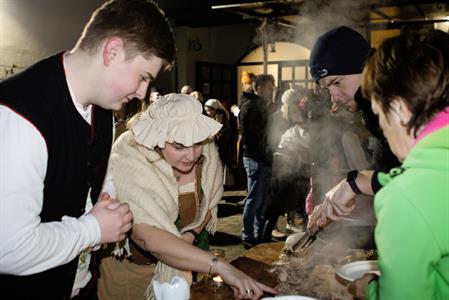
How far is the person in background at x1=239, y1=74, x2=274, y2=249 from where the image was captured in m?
5.88

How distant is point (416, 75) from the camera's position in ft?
3.85

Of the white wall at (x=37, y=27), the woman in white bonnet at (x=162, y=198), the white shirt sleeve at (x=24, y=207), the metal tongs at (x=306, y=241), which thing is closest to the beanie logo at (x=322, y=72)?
the woman in white bonnet at (x=162, y=198)

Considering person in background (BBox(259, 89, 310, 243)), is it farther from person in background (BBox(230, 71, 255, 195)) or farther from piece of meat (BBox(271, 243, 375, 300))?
piece of meat (BBox(271, 243, 375, 300))

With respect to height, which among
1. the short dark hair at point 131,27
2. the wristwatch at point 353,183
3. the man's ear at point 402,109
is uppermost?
the short dark hair at point 131,27

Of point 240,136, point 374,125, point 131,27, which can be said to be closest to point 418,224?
point 131,27

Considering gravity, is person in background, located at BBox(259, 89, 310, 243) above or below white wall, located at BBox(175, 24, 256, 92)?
below

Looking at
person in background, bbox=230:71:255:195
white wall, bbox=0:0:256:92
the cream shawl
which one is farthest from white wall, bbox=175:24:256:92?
the cream shawl

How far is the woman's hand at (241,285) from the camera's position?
1.90 meters

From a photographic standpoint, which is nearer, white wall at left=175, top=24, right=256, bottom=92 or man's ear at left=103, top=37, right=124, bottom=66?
man's ear at left=103, top=37, right=124, bottom=66

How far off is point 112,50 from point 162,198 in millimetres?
914

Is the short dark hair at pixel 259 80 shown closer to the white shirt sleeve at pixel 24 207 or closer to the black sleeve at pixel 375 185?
the black sleeve at pixel 375 185

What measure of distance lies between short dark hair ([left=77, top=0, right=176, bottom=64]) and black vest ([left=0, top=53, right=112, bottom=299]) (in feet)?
0.65

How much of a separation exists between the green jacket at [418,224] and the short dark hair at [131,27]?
3.17 feet

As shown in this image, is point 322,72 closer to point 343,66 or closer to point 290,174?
point 343,66
